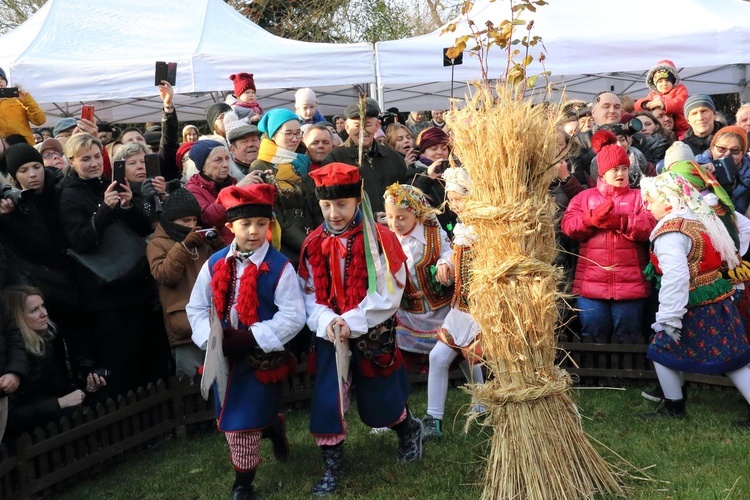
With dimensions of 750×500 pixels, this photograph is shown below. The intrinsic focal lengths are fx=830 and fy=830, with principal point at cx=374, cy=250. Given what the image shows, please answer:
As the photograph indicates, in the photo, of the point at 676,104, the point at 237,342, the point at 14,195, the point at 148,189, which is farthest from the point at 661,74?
the point at 14,195

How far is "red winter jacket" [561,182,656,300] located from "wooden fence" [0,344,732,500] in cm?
43

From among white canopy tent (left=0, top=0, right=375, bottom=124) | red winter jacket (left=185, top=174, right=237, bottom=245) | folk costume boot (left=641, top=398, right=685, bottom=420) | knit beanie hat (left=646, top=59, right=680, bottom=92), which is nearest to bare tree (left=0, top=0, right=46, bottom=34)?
white canopy tent (left=0, top=0, right=375, bottom=124)

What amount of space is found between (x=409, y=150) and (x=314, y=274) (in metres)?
3.26

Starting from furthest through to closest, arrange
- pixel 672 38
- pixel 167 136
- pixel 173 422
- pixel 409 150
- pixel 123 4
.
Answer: pixel 123 4
pixel 672 38
pixel 409 150
pixel 167 136
pixel 173 422

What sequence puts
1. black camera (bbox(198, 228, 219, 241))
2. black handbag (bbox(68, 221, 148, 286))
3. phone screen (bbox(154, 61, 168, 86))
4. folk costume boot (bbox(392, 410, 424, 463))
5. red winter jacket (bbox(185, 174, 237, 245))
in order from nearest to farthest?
folk costume boot (bbox(392, 410, 424, 463)) < black camera (bbox(198, 228, 219, 241)) < black handbag (bbox(68, 221, 148, 286)) < red winter jacket (bbox(185, 174, 237, 245)) < phone screen (bbox(154, 61, 168, 86))

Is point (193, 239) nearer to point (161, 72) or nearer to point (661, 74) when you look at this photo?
point (161, 72)

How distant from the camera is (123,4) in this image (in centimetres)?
1138

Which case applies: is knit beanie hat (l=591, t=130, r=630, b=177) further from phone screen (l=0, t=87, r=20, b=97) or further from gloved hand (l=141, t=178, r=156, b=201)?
phone screen (l=0, t=87, r=20, b=97)

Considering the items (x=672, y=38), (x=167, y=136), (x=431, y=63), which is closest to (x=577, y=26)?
(x=672, y=38)

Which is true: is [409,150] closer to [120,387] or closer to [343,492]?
[120,387]

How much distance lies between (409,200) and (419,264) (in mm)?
424

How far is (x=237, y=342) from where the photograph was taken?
4.18m

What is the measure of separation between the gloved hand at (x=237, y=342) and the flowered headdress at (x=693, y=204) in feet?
8.68

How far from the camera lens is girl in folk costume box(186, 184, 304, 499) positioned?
422 cm
